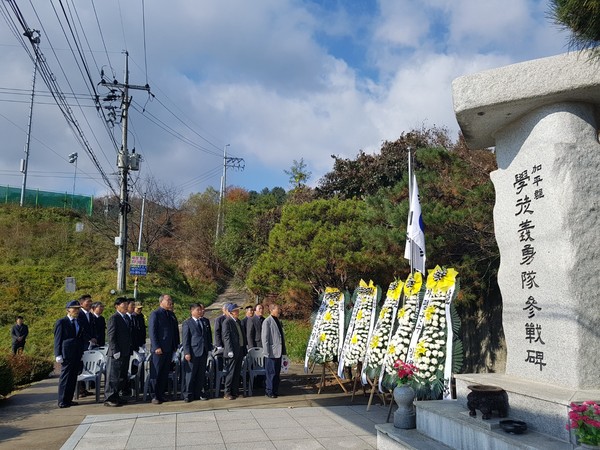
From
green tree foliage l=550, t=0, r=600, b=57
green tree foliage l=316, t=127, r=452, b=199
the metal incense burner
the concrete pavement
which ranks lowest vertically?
the concrete pavement

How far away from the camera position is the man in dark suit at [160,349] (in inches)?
328

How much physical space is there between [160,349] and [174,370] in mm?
1030

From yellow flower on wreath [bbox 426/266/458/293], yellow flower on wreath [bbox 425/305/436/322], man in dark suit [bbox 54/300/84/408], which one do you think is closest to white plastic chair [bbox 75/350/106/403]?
man in dark suit [bbox 54/300/84/408]

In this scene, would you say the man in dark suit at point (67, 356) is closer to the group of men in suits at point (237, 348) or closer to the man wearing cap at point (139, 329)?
the man wearing cap at point (139, 329)

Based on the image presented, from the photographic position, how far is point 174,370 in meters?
9.19

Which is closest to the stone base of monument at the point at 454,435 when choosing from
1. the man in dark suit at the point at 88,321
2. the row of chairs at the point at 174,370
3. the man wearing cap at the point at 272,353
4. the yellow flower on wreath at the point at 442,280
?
the yellow flower on wreath at the point at 442,280

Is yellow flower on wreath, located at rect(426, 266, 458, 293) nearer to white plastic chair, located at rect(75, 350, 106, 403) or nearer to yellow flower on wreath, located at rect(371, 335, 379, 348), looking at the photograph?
yellow flower on wreath, located at rect(371, 335, 379, 348)

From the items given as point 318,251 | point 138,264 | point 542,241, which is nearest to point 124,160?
point 138,264

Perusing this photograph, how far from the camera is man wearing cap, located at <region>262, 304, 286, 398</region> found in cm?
903

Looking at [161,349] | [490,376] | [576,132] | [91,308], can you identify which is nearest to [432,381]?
[490,376]

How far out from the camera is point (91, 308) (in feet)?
33.3

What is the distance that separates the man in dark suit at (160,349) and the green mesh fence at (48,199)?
28973 millimetres

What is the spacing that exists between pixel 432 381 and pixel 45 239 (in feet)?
92.3

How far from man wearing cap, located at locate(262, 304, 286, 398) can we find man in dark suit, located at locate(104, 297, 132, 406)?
2416mm
